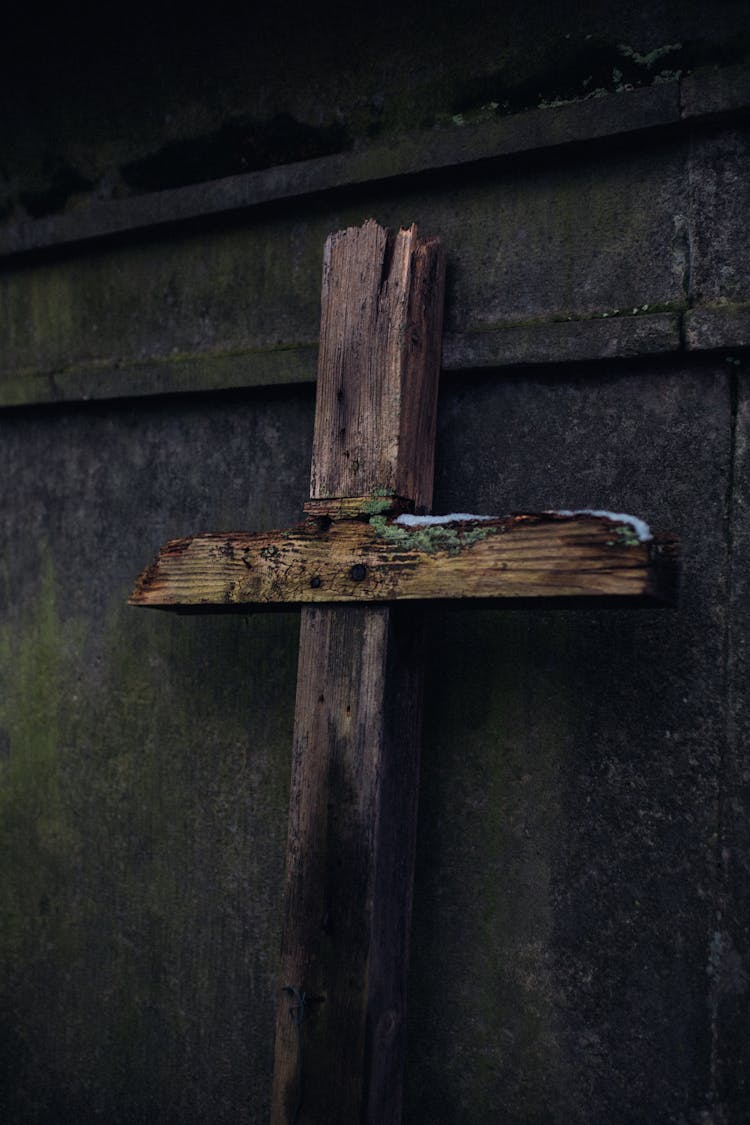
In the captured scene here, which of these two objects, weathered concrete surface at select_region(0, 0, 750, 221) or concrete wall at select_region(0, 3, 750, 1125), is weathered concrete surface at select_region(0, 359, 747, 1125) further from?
weathered concrete surface at select_region(0, 0, 750, 221)

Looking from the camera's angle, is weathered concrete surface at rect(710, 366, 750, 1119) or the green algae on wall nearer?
weathered concrete surface at rect(710, 366, 750, 1119)

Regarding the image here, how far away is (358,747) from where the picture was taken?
2.30m

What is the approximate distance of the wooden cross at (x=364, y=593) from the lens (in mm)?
2168

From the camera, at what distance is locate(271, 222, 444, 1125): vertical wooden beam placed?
2230mm

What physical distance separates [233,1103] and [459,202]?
2.64m

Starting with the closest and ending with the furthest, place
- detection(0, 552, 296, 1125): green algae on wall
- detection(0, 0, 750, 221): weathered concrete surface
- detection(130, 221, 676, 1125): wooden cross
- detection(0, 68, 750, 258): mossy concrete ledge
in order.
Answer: detection(130, 221, 676, 1125): wooden cross → detection(0, 68, 750, 258): mossy concrete ledge → detection(0, 0, 750, 221): weathered concrete surface → detection(0, 552, 296, 1125): green algae on wall

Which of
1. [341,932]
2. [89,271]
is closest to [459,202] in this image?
[89,271]

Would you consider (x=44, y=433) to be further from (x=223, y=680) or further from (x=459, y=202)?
(x=459, y=202)

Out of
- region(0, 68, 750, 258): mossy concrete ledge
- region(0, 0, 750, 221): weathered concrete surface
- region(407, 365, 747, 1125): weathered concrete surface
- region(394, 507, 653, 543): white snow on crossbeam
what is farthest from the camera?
region(0, 0, 750, 221): weathered concrete surface

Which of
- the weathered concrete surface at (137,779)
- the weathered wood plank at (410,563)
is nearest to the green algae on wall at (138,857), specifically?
the weathered concrete surface at (137,779)

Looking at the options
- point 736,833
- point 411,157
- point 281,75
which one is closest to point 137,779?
point 736,833

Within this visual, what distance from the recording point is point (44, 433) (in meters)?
3.39

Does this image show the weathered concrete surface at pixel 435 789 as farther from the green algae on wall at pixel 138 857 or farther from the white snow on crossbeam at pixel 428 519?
the white snow on crossbeam at pixel 428 519

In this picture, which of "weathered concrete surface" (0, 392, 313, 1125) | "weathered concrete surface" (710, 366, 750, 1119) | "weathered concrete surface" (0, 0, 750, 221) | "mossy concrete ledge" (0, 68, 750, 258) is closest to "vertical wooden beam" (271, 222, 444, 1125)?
"mossy concrete ledge" (0, 68, 750, 258)
